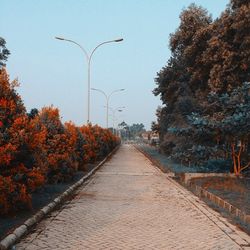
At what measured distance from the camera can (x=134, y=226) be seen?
9.74 m

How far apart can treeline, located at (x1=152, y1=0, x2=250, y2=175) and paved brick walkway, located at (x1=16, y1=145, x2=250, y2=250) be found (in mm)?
4472

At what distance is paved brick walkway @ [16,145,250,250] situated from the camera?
26.9ft

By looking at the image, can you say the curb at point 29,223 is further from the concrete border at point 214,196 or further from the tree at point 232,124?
the tree at point 232,124

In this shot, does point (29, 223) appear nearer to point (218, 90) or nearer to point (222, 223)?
point (222, 223)

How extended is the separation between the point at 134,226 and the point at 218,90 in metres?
15.1

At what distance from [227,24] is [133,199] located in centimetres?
1245

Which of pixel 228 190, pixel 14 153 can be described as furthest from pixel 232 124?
pixel 14 153

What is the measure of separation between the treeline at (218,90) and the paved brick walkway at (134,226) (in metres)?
4.47

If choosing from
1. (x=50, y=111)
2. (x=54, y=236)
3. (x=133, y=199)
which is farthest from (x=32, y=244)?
(x=50, y=111)

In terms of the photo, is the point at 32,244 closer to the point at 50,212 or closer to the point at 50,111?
the point at 50,212

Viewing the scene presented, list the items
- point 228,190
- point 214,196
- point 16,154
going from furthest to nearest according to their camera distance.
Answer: point 228,190 → point 214,196 → point 16,154

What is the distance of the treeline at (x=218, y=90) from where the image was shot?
1911 cm

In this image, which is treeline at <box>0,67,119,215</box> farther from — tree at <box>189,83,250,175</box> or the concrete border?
tree at <box>189,83,250,175</box>

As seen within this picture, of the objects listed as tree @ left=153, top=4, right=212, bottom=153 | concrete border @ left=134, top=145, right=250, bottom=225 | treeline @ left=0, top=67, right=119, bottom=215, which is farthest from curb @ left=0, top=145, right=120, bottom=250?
tree @ left=153, top=4, right=212, bottom=153
